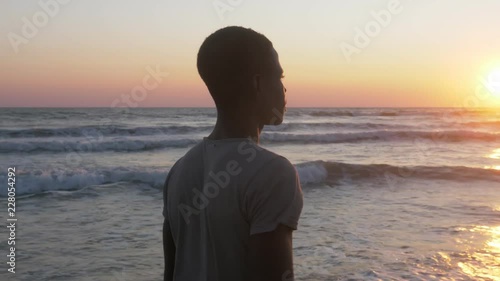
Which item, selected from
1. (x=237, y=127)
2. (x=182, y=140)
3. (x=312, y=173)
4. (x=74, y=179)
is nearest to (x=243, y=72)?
(x=237, y=127)

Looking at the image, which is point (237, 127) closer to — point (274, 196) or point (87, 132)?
point (274, 196)

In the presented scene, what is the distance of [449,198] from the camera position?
11.3m

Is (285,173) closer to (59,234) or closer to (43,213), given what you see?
(59,234)

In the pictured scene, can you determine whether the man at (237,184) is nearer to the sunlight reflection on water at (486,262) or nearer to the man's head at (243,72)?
the man's head at (243,72)

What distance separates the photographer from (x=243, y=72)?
153 cm

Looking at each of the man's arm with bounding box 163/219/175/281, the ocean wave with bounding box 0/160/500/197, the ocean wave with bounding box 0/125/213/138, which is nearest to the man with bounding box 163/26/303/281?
the man's arm with bounding box 163/219/175/281

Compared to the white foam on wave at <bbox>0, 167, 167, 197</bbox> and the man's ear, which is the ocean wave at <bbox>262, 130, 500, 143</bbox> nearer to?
the white foam on wave at <bbox>0, 167, 167, 197</bbox>

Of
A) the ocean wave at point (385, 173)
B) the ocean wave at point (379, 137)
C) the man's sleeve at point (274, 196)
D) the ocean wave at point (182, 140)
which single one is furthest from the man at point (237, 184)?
the ocean wave at point (379, 137)

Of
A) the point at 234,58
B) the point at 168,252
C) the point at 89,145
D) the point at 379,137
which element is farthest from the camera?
the point at 379,137

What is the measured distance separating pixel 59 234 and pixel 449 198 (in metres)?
7.65

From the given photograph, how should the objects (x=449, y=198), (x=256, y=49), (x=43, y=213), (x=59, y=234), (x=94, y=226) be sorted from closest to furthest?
(x=256, y=49), (x=59, y=234), (x=94, y=226), (x=43, y=213), (x=449, y=198)

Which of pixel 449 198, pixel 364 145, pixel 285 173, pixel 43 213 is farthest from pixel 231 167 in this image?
pixel 364 145

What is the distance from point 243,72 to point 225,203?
370 millimetres

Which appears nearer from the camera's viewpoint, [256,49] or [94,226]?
[256,49]
